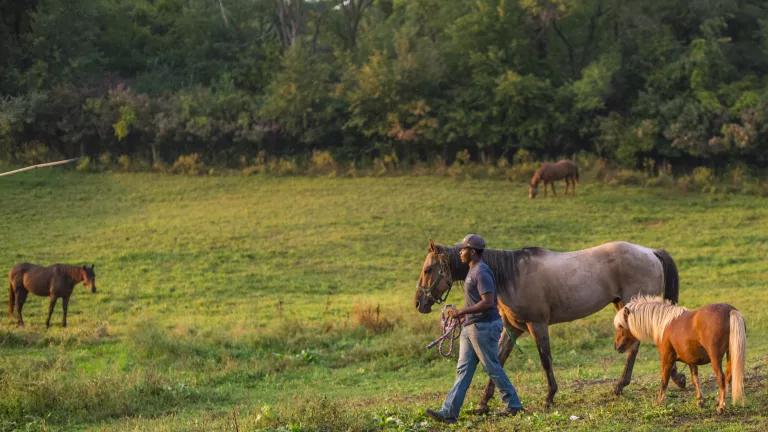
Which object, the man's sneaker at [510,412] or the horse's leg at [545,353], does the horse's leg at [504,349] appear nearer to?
the horse's leg at [545,353]

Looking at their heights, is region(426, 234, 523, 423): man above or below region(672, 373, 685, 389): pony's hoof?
above

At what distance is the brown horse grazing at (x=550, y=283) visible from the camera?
422 inches

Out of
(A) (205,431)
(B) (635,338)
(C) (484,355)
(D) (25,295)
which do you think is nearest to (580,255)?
(B) (635,338)

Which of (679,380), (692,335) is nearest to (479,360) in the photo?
(692,335)

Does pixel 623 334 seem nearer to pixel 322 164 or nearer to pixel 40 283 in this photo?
pixel 40 283

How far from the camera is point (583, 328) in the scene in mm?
17031

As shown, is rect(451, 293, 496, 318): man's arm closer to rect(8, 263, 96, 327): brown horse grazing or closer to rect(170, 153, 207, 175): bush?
rect(8, 263, 96, 327): brown horse grazing

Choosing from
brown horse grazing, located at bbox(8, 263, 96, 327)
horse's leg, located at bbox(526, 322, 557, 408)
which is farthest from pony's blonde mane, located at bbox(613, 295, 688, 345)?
brown horse grazing, located at bbox(8, 263, 96, 327)

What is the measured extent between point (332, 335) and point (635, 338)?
24.6ft

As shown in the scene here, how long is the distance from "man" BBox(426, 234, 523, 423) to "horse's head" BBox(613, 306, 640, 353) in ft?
5.86

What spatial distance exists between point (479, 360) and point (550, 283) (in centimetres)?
185

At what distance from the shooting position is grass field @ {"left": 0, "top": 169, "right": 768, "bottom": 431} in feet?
36.2

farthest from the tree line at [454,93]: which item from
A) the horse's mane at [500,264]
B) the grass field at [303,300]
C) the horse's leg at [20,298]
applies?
the horse's mane at [500,264]

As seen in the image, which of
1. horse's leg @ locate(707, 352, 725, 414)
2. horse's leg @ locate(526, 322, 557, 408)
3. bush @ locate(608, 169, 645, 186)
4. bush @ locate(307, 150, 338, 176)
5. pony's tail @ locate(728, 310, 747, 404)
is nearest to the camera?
pony's tail @ locate(728, 310, 747, 404)
